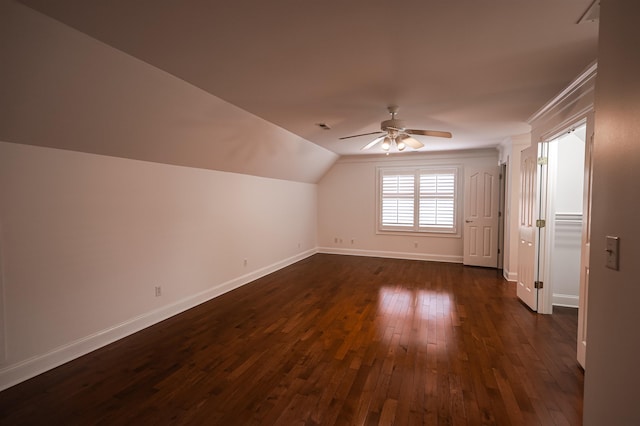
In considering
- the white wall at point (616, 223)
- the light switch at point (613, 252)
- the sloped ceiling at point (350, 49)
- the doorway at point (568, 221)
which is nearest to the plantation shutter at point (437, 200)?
the doorway at point (568, 221)

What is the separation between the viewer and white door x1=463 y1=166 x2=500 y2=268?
19.7ft

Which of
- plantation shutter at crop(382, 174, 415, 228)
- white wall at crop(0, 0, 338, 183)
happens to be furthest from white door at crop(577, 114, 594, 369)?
plantation shutter at crop(382, 174, 415, 228)

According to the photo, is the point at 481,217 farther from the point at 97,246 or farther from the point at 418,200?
the point at 97,246

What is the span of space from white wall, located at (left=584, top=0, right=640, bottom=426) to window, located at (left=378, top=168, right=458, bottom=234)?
18.1ft

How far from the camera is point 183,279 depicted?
12.5ft

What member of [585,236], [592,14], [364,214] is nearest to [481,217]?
[364,214]

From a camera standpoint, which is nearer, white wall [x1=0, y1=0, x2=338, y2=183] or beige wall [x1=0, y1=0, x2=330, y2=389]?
white wall [x1=0, y1=0, x2=338, y2=183]

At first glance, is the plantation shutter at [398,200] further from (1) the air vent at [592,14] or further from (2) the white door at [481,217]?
(1) the air vent at [592,14]

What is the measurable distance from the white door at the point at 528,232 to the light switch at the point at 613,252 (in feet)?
9.74

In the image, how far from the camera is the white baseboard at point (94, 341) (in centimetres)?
230

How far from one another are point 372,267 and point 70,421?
5.01 meters

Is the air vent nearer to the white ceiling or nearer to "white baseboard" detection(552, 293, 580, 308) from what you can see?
the white ceiling

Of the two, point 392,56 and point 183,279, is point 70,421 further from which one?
point 392,56

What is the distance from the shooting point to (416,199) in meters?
6.84
